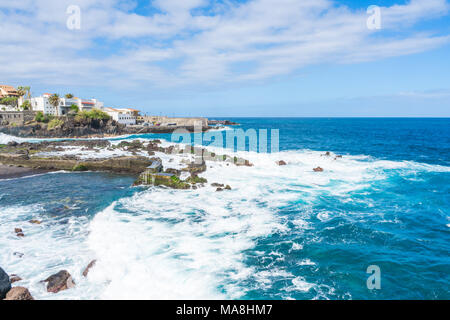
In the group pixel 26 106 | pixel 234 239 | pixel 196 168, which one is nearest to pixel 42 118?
pixel 26 106

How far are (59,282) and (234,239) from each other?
29.3 feet

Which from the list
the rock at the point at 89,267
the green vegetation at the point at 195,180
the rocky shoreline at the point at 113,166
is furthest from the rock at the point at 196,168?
the rock at the point at 89,267

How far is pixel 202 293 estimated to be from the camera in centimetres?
1105

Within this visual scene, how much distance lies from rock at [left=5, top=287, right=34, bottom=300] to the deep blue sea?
1.65 feet

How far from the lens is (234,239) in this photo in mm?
15914

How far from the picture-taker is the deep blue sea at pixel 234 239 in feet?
38.1

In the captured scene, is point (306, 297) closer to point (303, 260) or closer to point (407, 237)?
point (303, 260)

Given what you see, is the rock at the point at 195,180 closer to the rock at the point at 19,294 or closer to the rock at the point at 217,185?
the rock at the point at 217,185

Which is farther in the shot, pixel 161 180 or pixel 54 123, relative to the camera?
pixel 54 123

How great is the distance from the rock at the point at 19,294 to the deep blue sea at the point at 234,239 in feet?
1.65

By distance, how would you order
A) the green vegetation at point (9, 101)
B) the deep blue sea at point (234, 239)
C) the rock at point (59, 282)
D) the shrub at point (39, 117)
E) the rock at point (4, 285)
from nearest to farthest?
1. the rock at point (4, 285)
2. the rock at point (59, 282)
3. the deep blue sea at point (234, 239)
4. the shrub at point (39, 117)
5. the green vegetation at point (9, 101)

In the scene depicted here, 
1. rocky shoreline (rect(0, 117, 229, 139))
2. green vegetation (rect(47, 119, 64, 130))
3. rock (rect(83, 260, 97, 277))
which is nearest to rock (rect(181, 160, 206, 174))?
rock (rect(83, 260, 97, 277))

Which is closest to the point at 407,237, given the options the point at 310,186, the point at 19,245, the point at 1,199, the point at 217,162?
the point at 310,186

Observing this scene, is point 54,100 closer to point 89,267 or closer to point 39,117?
point 39,117
